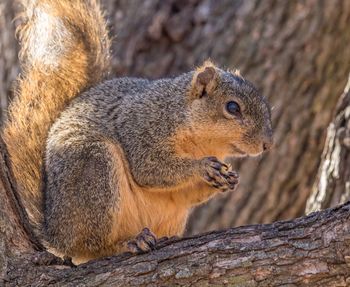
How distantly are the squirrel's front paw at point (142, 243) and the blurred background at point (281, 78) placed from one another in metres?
1.23

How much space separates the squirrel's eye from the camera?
3120 millimetres

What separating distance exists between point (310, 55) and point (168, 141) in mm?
1019

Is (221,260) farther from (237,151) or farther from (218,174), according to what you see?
(237,151)

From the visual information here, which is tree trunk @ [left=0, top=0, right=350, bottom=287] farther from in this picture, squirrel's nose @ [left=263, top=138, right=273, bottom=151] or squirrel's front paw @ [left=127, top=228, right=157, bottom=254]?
squirrel's front paw @ [left=127, top=228, right=157, bottom=254]

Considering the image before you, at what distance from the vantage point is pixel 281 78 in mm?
3852

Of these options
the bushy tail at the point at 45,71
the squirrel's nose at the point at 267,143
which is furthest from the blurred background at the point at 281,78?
the squirrel's nose at the point at 267,143

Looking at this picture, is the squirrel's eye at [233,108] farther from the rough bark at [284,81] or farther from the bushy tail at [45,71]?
the rough bark at [284,81]

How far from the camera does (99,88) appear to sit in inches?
129

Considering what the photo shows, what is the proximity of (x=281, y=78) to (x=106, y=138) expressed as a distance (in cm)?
109

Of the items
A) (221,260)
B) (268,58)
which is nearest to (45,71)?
(268,58)

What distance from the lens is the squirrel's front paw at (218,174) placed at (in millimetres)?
2971

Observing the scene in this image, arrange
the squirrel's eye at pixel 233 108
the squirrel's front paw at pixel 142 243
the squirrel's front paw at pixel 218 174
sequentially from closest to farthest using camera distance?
the squirrel's front paw at pixel 142 243
the squirrel's front paw at pixel 218 174
the squirrel's eye at pixel 233 108

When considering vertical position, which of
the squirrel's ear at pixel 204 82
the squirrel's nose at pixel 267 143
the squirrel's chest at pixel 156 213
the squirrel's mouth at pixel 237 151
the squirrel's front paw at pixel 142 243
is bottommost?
the squirrel's front paw at pixel 142 243

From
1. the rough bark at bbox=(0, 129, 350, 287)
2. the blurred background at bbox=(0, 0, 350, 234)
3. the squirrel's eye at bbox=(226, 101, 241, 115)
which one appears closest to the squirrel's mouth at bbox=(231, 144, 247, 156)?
the squirrel's eye at bbox=(226, 101, 241, 115)
